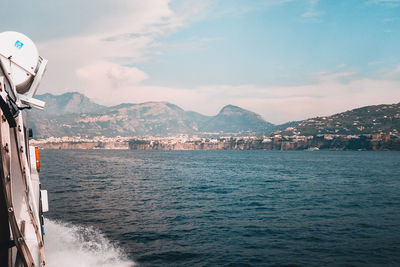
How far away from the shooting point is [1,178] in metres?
8.42

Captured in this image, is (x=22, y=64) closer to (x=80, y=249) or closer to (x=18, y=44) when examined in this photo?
(x=18, y=44)

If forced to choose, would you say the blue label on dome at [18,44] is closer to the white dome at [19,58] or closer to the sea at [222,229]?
the white dome at [19,58]

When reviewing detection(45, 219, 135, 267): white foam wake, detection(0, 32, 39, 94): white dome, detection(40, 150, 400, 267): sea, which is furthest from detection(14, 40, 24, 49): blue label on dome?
detection(40, 150, 400, 267): sea

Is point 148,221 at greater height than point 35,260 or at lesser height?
lesser

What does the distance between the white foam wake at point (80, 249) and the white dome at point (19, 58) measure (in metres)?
10.8

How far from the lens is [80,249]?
67.5ft

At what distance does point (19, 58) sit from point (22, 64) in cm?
30

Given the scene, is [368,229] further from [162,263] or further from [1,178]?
[1,178]

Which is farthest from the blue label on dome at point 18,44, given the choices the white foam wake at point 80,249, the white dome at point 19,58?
the white foam wake at point 80,249

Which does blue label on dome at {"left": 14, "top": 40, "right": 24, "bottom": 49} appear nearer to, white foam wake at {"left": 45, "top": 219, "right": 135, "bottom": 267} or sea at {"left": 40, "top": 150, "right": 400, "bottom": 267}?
white foam wake at {"left": 45, "top": 219, "right": 135, "bottom": 267}

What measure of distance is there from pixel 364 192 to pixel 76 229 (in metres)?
43.0

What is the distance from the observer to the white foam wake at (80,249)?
18.1 m

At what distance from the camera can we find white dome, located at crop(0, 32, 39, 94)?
13.2 metres

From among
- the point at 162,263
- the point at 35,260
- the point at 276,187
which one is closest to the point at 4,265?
the point at 35,260
